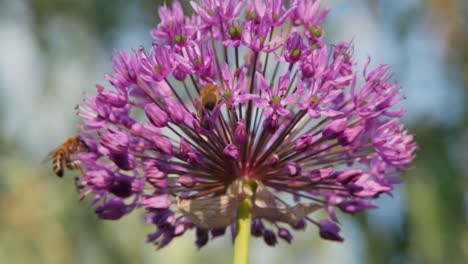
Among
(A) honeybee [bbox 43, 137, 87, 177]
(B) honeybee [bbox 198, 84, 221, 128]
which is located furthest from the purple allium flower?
(A) honeybee [bbox 43, 137, 87, 177]

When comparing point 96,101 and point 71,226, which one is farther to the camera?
point 71,226

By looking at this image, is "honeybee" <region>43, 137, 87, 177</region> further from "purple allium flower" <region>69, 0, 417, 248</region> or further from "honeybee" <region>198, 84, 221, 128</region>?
"honeybee" <region>198, 84, 221, 128</region>

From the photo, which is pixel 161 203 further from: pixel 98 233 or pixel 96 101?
pixel 98 233

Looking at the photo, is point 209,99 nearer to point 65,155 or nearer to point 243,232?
point 243,232

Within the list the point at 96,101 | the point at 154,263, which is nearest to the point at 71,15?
the point at 154,263

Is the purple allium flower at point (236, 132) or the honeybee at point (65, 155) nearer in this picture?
the purple allium flower at point (236, 132)

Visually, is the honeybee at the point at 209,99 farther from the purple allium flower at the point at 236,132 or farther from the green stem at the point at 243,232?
the green stem at the point at 243,232

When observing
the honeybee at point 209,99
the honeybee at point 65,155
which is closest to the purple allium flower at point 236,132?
the honeybee at point 209,99
